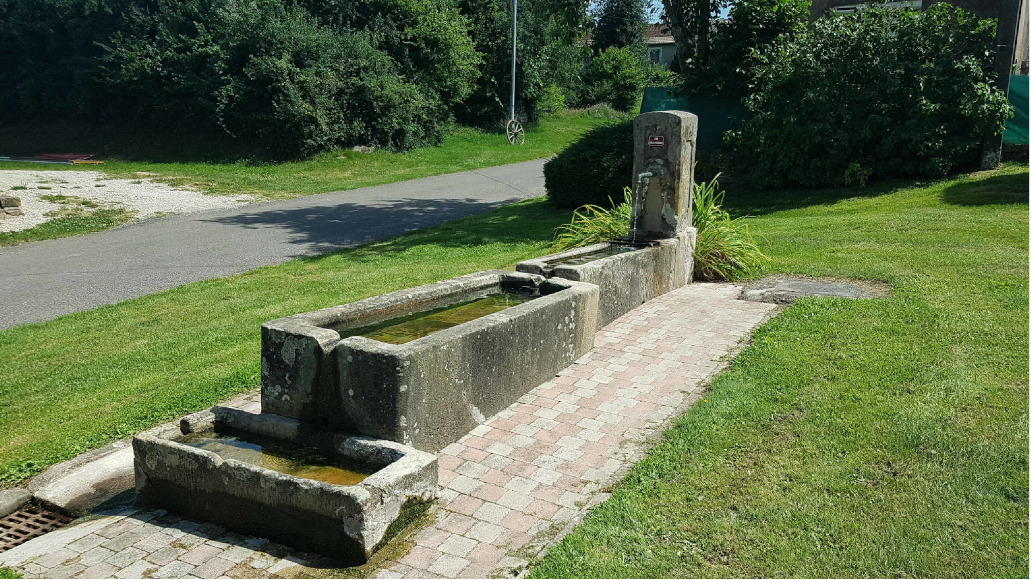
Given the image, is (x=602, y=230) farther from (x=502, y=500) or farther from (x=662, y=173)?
(x=502, y=500)

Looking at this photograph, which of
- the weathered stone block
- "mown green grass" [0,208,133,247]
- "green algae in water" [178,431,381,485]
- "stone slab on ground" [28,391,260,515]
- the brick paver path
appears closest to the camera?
the brick paver path

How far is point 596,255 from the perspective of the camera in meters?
8.22

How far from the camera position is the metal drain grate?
166 inches

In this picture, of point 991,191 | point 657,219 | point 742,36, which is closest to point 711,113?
point 742,36

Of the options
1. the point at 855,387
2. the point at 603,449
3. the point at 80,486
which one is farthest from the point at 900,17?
the point at 80,486

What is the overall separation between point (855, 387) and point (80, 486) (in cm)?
496

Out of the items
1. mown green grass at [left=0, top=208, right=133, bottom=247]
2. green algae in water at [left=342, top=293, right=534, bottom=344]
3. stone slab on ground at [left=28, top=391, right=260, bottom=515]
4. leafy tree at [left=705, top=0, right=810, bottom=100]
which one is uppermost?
leafy tree at [left=705, top=0, right=810, bottom=100]

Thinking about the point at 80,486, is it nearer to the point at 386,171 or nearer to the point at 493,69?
the point at 386,171

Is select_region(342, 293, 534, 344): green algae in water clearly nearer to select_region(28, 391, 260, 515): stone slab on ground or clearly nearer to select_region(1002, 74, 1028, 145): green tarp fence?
select_region(28, 391, 260, 515): stone slab on ground

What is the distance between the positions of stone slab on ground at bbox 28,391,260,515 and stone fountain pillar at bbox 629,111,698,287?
5.53 metres

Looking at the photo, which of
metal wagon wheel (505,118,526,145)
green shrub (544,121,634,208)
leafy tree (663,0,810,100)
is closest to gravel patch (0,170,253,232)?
green shrub (544,121,634,208)

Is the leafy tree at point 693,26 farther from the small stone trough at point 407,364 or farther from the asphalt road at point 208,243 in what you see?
the small stone trough at point 407,364

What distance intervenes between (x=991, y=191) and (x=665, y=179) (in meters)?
7.02

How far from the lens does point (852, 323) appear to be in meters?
6.57
